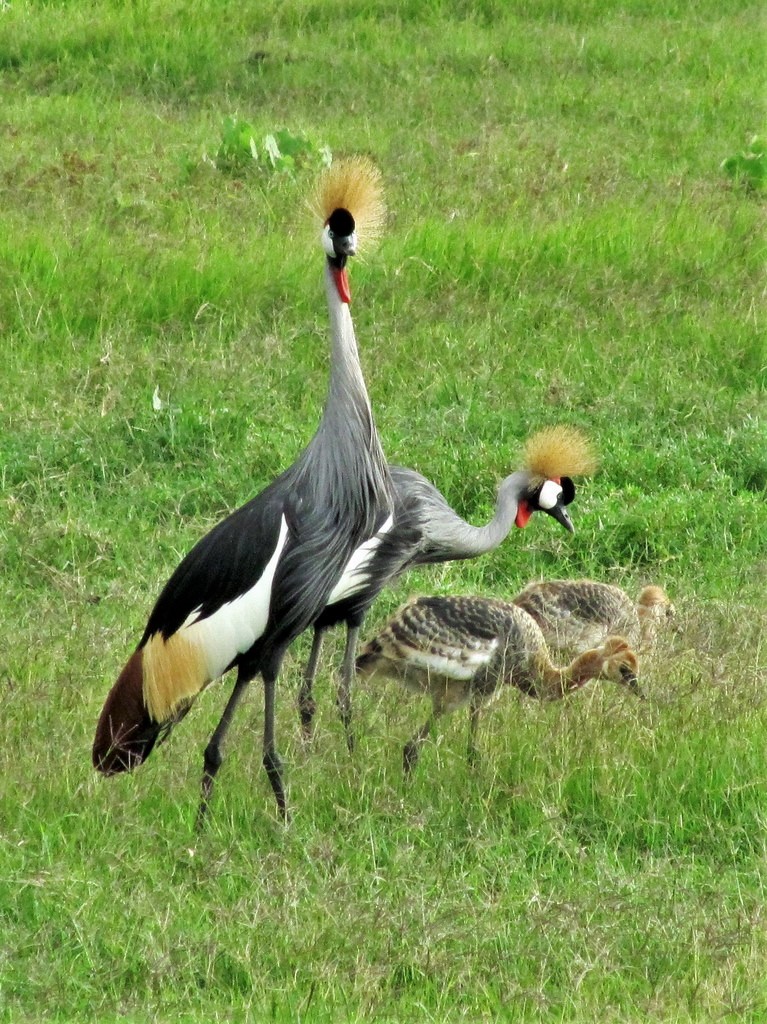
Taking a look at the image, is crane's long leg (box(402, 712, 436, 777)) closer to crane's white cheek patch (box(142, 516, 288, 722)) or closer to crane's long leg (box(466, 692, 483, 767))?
crane's long leg (box(466, 692, 483, 767))

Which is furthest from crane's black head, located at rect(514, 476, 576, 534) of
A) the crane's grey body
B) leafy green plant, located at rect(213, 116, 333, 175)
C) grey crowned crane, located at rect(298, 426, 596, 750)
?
leafy green plant, located at rect(213, 116, 333, 175)

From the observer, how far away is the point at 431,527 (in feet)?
16.1

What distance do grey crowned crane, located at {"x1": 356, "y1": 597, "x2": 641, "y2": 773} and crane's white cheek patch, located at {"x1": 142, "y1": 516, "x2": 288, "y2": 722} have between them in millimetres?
565

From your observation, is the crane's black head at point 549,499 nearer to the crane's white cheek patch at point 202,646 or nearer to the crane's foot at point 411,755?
the crane's foot at point 411,755

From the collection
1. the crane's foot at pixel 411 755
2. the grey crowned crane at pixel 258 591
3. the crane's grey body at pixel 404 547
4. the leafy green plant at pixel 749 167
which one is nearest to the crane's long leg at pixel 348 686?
the crane's grey body at pixel 404 547

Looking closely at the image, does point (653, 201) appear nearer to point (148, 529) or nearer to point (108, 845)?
point (148, 529)

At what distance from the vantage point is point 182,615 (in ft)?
14.1

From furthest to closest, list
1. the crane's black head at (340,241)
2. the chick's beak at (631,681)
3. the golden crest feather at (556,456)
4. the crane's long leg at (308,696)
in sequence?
the golden crest feather at (556,456) → the chick's beak at (631,681) → the crane's long leg at (308,696) → the crane's black head at (340,241)

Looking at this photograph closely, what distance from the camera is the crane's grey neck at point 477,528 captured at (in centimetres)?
494

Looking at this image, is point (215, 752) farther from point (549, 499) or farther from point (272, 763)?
→ point (549, 499)

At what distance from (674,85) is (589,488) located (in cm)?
522

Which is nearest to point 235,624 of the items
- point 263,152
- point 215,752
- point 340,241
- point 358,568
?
point 215,752

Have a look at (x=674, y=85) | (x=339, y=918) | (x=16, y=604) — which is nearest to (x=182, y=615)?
(x=339, y=918)

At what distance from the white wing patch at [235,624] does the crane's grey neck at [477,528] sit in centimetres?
78
